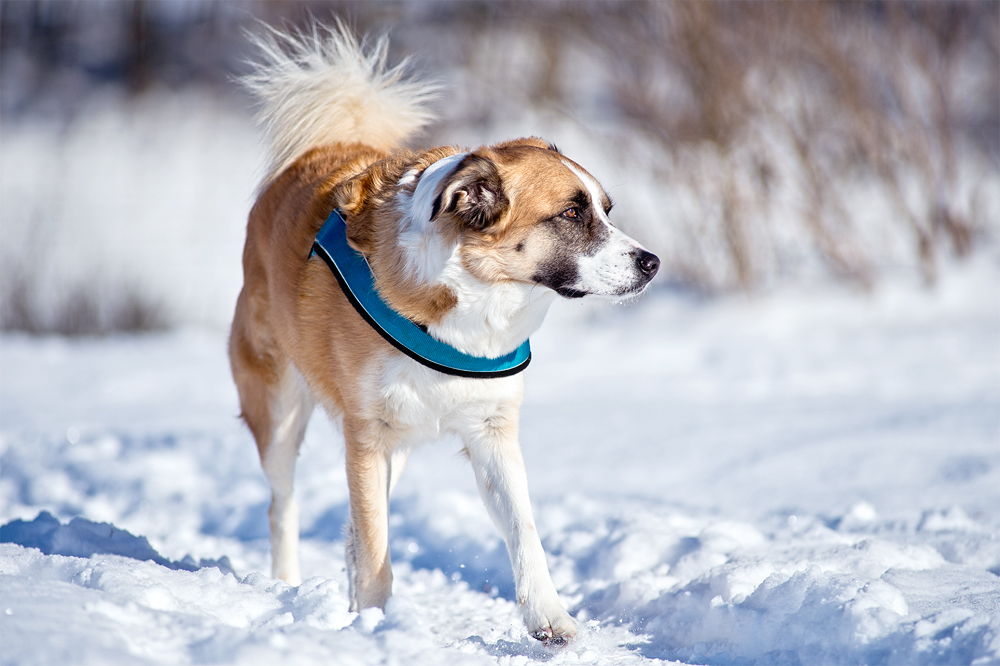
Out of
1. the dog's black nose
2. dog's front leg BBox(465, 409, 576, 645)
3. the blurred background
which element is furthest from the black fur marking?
the blurred background

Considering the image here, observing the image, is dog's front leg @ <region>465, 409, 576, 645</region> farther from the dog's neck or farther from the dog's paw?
the dog's neck

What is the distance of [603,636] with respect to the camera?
7.95 ft

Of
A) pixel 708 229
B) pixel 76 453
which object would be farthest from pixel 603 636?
pixel 708 229

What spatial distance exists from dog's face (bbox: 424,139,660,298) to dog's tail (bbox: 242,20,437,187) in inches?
40.7

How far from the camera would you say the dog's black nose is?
2424 millimetres

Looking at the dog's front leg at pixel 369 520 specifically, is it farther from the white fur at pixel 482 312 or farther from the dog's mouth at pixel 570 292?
the dog's mouth at pixel 570 292

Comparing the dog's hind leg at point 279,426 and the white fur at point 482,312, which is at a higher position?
the white fur at point 482,312

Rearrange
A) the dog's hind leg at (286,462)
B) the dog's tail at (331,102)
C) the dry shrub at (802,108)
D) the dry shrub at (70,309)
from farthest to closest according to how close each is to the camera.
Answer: the dry shrub at (70,309) → the dry shrub at (802,108) → the dog's tail at (331,102) → the dog's hind leg at (286,462)

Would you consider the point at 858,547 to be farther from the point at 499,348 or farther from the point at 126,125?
the point at 126,125

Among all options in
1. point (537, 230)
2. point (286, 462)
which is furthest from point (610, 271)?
point (286, 462)

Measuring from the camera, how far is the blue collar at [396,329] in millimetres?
2350

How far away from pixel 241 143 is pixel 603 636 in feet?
38.4

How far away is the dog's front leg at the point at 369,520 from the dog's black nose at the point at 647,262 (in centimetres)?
Result: 93

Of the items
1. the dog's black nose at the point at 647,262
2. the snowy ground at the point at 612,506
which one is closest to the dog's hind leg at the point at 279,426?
the snowy ground at the point at 612,506
